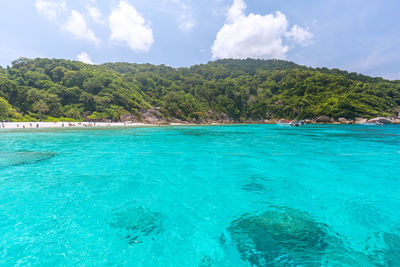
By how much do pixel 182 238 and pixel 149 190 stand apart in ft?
14.9

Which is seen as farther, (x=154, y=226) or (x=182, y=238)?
(x=154, y=226)

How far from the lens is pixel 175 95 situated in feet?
393

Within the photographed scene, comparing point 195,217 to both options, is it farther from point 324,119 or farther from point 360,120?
point 360,120

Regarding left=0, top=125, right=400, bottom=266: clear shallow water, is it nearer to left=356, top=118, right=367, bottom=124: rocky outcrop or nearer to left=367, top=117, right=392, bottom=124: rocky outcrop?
left=367, top=117, right=392, bottom=124: rocky outcrop

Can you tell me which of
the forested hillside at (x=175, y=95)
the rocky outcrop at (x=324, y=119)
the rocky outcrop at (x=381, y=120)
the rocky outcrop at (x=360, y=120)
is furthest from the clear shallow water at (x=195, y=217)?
the rocky outcrop at (x=360, y=120)

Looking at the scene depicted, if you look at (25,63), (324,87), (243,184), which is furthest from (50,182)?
(324,87)

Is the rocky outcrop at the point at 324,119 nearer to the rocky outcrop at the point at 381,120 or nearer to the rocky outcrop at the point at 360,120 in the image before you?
the rocky outcrop at the point at 360,120

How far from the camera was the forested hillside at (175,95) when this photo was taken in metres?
76.2

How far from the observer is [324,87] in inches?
5349

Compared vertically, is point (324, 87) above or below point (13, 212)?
above

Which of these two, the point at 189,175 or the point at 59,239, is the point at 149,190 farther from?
the point at 59,239

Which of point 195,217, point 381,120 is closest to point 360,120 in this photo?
point 381,120

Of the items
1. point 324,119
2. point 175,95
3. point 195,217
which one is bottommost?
point 195,217

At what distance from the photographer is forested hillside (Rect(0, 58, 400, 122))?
76.2 m
